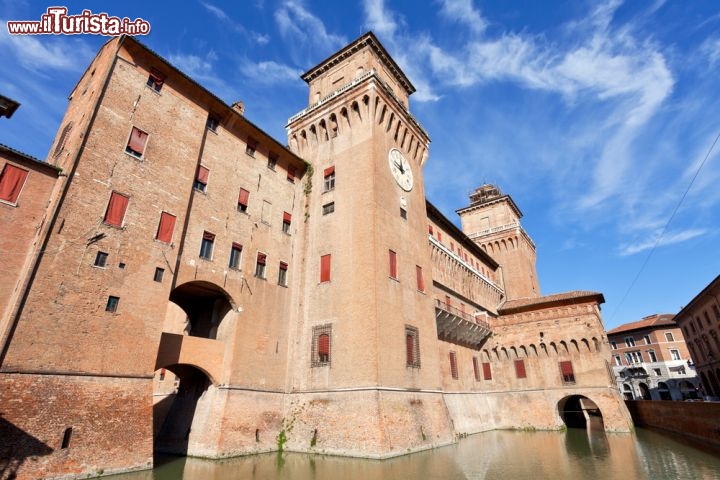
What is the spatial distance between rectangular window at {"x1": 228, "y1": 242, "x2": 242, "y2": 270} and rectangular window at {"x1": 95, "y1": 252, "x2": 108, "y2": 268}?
19.2 ft

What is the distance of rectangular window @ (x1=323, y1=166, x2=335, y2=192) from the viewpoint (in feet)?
79.0

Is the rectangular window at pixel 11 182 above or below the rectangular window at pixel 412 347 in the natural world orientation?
above

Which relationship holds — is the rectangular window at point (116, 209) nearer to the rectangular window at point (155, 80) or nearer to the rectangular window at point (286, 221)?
the rectangular window at point (155, 80)

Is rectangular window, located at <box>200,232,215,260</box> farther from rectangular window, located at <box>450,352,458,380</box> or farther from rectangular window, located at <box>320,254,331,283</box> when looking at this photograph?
rectangular window, located at <box>450,352,458,380</box>

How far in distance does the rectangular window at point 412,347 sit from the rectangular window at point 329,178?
9.51 m

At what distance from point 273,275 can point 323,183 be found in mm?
6684

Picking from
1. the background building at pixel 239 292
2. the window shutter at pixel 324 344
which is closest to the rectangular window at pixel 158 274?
the background building at pixel 239 292

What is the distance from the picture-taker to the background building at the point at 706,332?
3438 cm

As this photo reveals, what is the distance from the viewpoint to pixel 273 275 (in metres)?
21.7

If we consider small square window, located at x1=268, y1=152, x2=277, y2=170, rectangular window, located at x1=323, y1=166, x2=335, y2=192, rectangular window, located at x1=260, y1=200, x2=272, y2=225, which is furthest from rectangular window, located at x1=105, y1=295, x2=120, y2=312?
rectangular window, located at x1=323, y1=166, x2=335, y2=192

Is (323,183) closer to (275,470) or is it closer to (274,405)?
(274,405)

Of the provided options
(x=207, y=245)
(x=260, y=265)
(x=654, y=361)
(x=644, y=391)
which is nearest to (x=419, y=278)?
(x=260, y=265)

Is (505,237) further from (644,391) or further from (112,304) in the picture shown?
(112,304)

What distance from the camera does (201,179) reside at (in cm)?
1950
